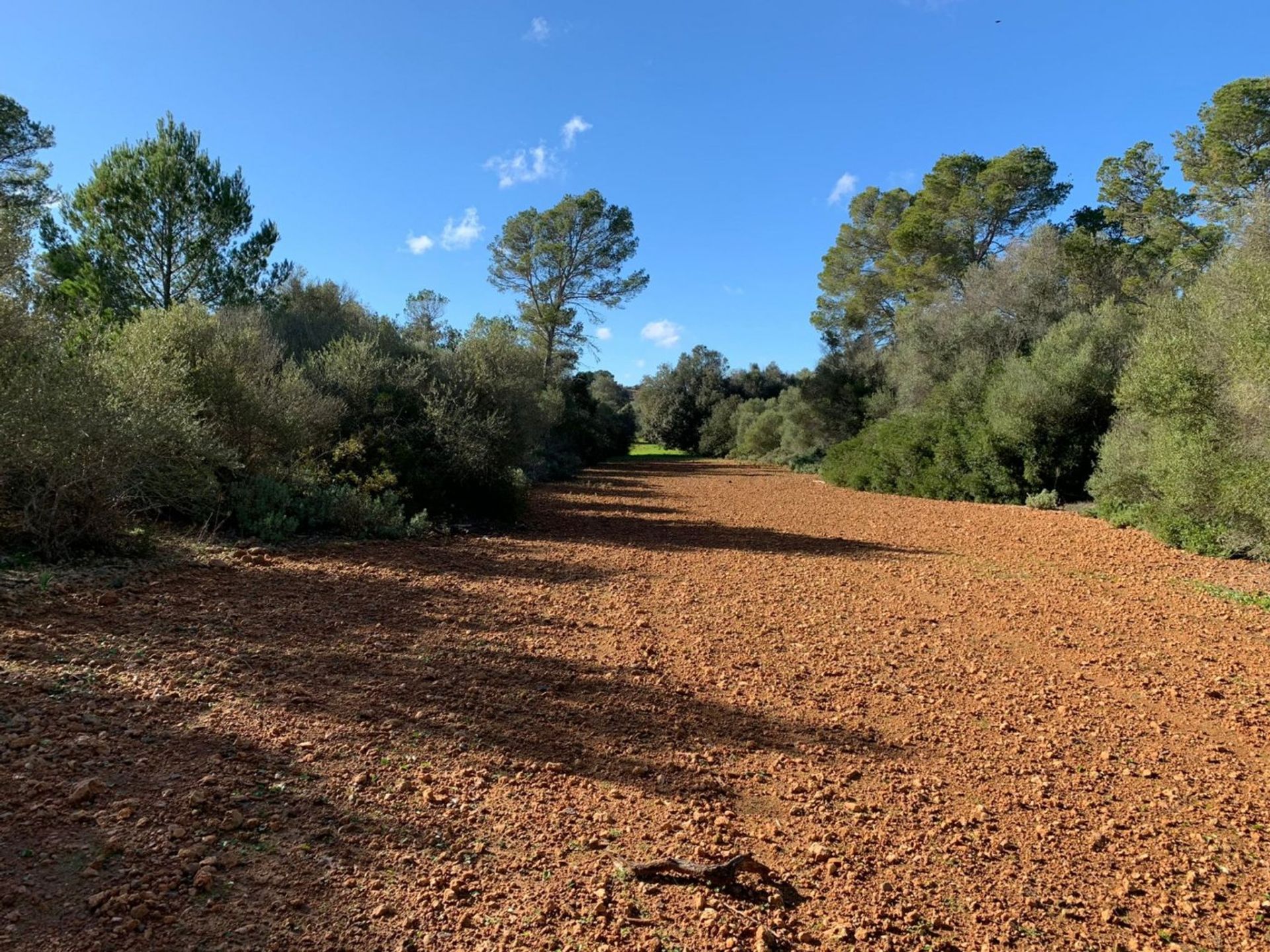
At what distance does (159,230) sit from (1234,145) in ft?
86.8

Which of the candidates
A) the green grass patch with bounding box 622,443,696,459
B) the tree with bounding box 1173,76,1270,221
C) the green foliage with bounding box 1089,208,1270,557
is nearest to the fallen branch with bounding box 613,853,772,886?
the green foliage with bounding box 1089,208,1270,557

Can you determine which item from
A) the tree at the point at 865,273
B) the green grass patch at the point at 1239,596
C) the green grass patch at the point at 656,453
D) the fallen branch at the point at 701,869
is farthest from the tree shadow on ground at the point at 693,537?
the green grass patch at the point at 656,453

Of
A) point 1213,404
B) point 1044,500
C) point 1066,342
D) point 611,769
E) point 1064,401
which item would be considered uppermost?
point 1066,342

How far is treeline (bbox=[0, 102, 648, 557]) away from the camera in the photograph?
609 centimetres

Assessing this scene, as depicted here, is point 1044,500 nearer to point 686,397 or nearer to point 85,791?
point 85,791

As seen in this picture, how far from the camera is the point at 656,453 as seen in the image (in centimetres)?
5481

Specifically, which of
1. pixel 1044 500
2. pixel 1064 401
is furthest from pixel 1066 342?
pixel 1044 500

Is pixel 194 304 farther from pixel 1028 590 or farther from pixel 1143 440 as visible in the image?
pixel 1143 440

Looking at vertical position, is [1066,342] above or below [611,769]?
above

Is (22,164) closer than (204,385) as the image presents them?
No

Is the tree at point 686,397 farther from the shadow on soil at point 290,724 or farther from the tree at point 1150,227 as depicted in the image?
the shadow on soil at point 290,724

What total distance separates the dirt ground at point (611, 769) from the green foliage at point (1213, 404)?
2.95 m

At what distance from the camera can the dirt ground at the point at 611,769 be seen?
2.21 metres

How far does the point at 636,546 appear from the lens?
34.2 feet
